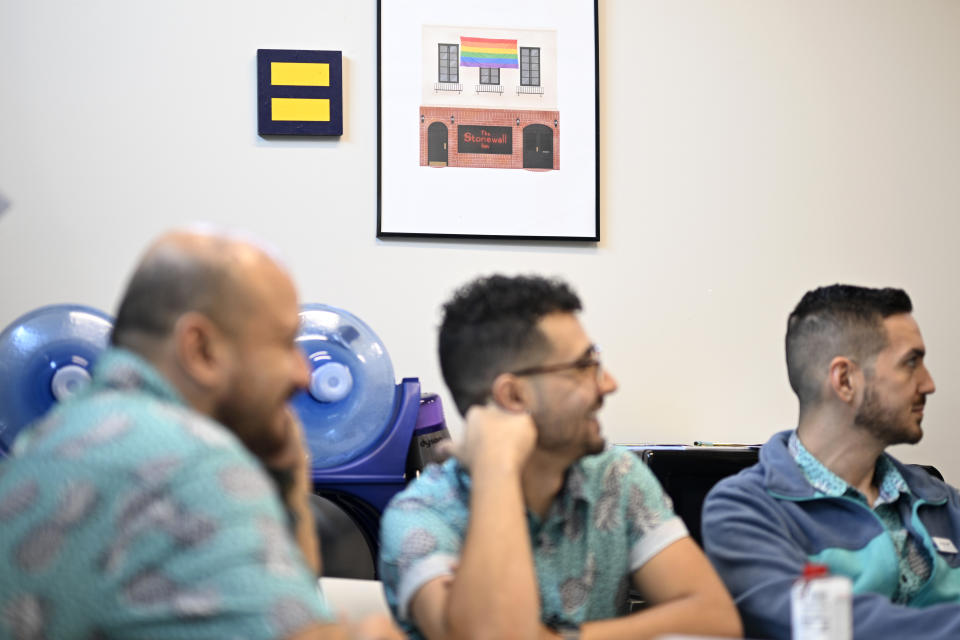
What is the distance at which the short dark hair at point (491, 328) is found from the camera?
1.79 meters

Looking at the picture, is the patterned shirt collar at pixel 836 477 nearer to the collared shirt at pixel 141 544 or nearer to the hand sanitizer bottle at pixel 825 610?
the hand sanitizer bottle at pixel 825 610

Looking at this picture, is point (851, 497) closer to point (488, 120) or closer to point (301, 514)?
point (301, 514)

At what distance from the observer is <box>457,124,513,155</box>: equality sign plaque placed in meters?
2.88

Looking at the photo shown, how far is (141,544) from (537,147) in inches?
85.8

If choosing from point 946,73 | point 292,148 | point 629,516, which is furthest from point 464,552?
point 946,73

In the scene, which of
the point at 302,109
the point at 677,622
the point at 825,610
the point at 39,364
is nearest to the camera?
the point at 825,610

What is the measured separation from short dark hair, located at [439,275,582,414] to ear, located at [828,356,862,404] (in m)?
0.70

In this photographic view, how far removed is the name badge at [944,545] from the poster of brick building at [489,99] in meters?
1.44

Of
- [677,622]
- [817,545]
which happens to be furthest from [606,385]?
[817,545]

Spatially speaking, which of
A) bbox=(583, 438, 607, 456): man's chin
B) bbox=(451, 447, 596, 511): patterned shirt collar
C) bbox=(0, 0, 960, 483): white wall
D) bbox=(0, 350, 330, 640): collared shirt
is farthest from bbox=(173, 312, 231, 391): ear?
bbox=(0, 0, 960, 483): white wall

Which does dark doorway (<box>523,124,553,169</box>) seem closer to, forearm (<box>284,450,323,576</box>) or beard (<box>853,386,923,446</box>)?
beard (<box>853,386,923,446</box>)

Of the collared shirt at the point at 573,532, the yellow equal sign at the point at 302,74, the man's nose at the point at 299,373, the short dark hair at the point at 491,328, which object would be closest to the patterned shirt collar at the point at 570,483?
the collared shirt at the point at 573,532

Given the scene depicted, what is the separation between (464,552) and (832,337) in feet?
3.80

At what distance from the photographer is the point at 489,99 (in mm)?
2902
